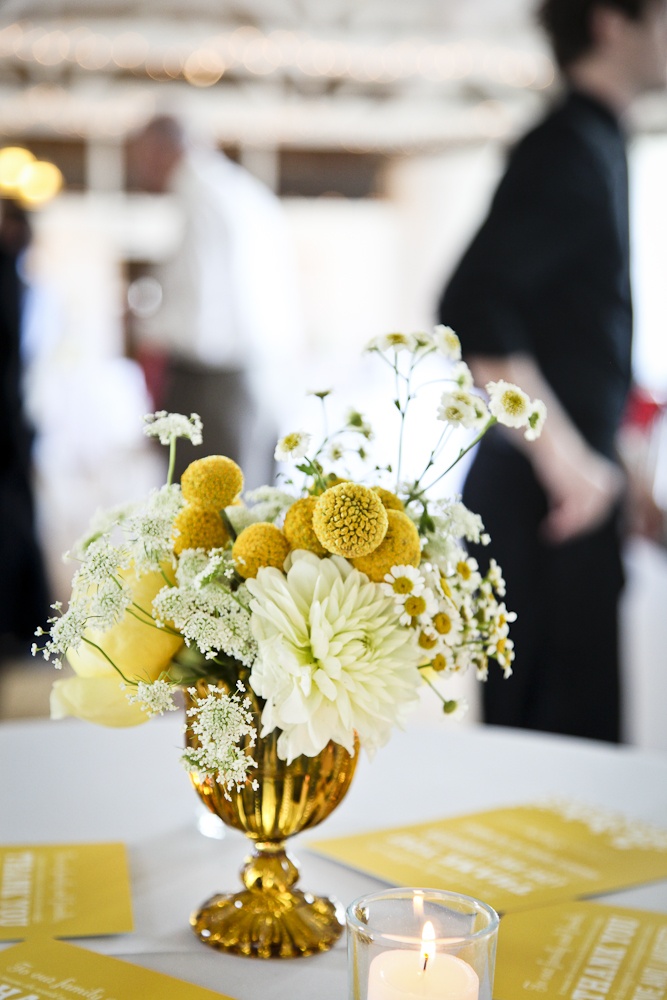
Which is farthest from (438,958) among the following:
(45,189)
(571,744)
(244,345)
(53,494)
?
(45,189)

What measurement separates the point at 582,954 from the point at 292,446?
0.35m

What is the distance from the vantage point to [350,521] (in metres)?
0.59

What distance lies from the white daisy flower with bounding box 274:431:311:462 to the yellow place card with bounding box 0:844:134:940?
306mm

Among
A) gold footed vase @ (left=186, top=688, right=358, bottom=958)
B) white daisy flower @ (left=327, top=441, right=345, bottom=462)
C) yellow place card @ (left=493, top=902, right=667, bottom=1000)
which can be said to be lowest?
yellow place card @ (left=493, top=902, right=667, bottom=1000)

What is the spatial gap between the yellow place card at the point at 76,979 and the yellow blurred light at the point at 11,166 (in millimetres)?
5628

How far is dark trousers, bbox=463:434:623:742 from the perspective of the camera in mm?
1948

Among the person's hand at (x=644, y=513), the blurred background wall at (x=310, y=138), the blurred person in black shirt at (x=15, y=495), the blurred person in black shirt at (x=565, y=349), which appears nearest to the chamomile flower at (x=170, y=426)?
the blurred person in black shirt at (x=565, y=349)

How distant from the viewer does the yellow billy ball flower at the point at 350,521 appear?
0.59m

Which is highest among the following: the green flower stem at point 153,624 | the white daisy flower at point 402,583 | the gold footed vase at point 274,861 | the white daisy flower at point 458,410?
the white daisy flower at point 458,410

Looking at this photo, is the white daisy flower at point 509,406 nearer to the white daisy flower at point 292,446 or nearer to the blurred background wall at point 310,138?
the white daisy flower at point 292,446

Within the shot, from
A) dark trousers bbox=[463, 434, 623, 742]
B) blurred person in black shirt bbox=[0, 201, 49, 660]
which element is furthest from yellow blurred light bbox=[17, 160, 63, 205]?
dark trousers bbox=[463, 434, 623, 742]

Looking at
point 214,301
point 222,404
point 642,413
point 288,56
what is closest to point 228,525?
point 222,404

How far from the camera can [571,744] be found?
3.71 ft

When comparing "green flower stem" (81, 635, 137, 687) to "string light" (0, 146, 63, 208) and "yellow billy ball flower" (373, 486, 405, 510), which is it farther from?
"string light" (0, 146, 63, 208)
